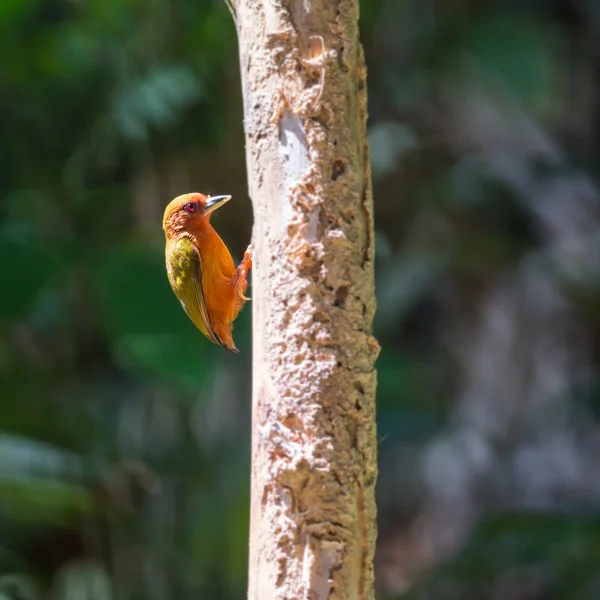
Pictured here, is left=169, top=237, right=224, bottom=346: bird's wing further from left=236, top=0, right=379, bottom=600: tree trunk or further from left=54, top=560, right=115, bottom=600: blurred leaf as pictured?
left=54, top=560, right=115, bottom=600: blurred leaf

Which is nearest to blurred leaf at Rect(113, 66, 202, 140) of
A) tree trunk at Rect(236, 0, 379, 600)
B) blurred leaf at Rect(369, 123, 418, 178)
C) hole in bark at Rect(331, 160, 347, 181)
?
blurred leaf at Rect(369, 123, 418, 178)

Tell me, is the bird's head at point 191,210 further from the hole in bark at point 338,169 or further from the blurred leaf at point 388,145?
the blurred leaf at point 388,145

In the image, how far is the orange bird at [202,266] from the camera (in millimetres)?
2771

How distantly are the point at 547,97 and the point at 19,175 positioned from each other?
147 inches

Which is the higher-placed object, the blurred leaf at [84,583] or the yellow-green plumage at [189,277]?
the yellow-green plumage at [189,277]

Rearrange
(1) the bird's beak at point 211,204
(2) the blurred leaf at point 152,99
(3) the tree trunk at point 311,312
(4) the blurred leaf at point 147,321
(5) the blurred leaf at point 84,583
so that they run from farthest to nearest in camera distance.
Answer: (5) the blurred leaf at point 84,583, (2) the blurred leaf at point 152,99, (4) the blurred leaf at point 147,321, (1) the bird's beak at point 211,204, (3) the tree trunk at point 311,312

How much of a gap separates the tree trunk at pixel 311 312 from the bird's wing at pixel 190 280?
2.12 feet

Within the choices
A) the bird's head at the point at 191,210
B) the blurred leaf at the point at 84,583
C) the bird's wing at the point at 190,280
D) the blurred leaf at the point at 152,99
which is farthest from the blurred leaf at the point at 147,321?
the blurred leaf at the point at 84,583

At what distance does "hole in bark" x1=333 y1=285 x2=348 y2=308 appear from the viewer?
84.0 inches

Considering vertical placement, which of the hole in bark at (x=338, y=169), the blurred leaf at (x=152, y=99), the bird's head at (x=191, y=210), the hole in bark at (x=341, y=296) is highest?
the blurred leaf at (x=152, y=99)

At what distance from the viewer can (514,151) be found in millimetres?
7484

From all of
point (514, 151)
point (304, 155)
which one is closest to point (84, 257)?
point (304, 155)

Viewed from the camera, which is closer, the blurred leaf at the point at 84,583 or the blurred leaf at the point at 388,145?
the blurred leaf at the point at 84,583

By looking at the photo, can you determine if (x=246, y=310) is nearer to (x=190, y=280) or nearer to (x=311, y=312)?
(x=190, y=280)
